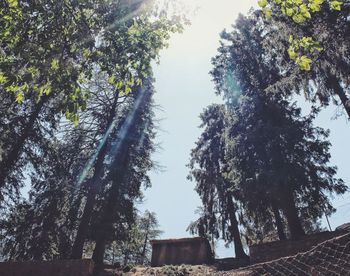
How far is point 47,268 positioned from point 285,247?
945 centimetres

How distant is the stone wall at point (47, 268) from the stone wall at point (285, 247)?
7.04m

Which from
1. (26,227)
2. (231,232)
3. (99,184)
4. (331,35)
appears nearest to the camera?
(331,35)

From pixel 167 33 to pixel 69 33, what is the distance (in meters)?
1.75

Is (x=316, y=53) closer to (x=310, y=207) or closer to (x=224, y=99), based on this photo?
(x=310, y=207)

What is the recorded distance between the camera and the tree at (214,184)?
76.8 feet

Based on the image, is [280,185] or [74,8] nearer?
[74,8]

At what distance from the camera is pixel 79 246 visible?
14797mm

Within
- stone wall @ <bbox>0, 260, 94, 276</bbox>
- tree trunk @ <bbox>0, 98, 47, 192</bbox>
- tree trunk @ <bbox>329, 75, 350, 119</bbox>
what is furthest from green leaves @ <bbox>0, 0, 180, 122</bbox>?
tree trunk @ <bbox>329, 75, 350, 119</bbox>

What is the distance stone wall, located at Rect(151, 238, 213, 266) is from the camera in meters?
19.4

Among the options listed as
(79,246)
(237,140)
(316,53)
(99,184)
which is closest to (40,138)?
(99,184)

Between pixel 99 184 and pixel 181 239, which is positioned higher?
pixel 99 184

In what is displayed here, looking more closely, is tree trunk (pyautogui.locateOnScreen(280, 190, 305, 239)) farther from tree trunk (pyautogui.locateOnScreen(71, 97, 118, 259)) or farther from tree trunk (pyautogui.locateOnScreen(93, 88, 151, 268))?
tree trunk (pyautogui.locateOnScreen(71, 97, 118, 259))

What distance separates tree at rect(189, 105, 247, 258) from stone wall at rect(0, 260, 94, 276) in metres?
13.5

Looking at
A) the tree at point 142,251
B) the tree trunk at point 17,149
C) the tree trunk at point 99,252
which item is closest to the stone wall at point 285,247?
the tree trunk at point 99,252
